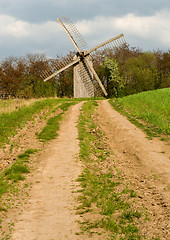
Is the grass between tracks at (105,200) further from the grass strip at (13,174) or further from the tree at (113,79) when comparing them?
the tree at (113,79)

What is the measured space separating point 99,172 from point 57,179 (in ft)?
7.06

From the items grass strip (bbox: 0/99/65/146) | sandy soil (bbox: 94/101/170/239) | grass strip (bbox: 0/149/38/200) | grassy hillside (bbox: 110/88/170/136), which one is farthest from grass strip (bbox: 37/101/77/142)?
grassy hillside (bbox: 110/88/170/136)

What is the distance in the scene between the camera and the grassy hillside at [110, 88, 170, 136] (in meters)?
19.0

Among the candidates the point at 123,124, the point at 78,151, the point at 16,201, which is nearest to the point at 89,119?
the point at 123,124

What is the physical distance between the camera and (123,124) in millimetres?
19875

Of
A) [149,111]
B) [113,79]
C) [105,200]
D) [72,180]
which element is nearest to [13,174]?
[72,180]

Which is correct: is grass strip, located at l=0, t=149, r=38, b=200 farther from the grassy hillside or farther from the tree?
the tree

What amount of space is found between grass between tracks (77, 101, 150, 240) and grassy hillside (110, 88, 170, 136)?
20.1 ft

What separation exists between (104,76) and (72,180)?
38.6 m

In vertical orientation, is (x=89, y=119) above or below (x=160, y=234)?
above

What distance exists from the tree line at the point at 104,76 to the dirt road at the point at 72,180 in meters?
25.0

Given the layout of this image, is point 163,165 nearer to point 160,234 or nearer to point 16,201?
point 160,234

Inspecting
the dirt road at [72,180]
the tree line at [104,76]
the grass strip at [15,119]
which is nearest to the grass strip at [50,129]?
the dirt road at [72,180]

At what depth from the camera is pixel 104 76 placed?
4691 cm
